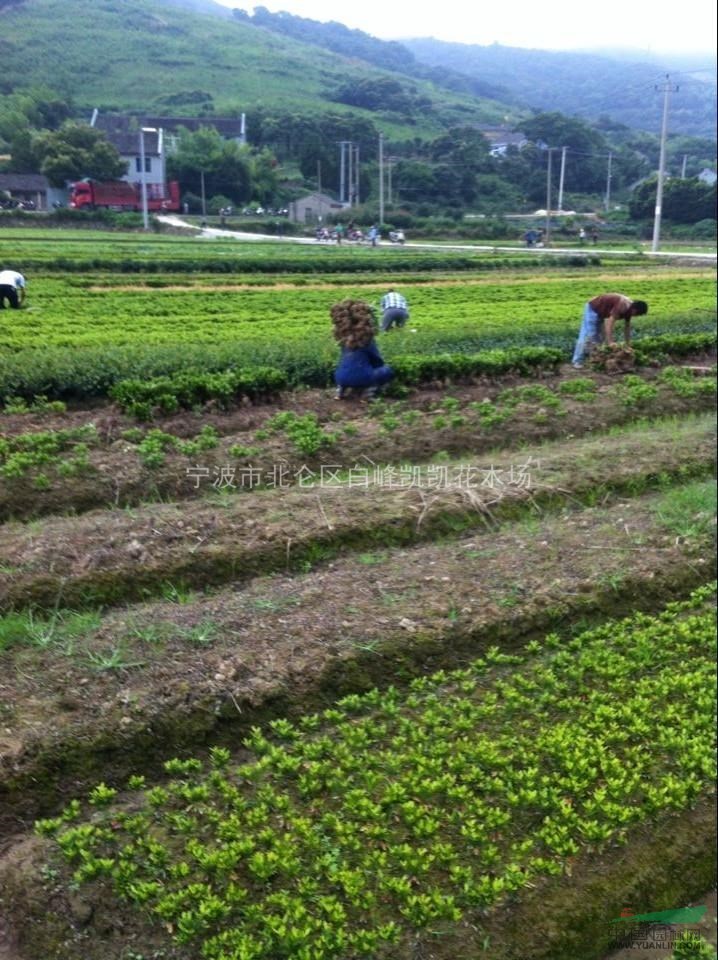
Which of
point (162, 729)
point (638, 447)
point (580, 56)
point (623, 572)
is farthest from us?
point (580, 56)

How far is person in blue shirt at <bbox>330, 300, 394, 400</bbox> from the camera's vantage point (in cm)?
1048

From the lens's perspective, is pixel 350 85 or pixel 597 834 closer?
pixel 597 834

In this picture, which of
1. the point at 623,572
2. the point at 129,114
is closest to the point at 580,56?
the point at 129,114

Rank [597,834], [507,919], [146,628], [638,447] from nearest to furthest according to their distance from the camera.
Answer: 1. [507,919]
2. [597,834]
3. [146,628]
4. [638,447]

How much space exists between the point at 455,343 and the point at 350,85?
11.9 ft

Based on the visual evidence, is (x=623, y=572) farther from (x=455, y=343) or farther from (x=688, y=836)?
(x=455, y=343)

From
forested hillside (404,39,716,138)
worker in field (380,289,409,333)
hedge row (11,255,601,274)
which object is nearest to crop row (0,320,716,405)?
worker in field (380,289,409,333)

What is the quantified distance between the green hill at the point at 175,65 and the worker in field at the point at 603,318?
3.45 m

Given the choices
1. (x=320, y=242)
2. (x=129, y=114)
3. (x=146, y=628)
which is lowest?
(x=146, y=628)

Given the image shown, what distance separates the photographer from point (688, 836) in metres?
4.50

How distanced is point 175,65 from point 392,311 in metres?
3.78

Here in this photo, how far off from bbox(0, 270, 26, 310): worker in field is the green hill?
166 centimetres

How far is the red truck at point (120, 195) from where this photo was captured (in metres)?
8.57

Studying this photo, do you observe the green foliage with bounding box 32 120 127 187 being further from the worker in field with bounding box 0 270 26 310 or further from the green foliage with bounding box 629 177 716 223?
the green foliage with bounding box 629 177 716 223
